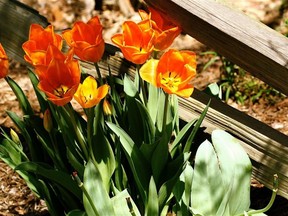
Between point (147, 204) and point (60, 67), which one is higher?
point (60, 67)

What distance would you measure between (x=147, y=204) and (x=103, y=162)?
24 cm

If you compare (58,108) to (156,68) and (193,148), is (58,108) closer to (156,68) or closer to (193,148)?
(156,68)

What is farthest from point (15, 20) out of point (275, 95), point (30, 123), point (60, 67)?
point (275, 95)

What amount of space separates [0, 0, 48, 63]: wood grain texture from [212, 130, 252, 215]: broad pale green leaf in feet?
3.37

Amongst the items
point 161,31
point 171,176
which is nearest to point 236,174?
point 171,176

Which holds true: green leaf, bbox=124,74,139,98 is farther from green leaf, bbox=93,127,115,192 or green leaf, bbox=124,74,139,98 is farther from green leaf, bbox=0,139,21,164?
green leaf, bbox=0,139,21,164

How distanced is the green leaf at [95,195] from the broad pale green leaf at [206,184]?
334 mm

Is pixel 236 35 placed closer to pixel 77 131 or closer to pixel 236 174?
pixel 236 174

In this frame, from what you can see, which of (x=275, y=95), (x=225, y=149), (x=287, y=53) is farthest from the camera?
(x=275, y=95)

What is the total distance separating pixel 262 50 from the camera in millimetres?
2066

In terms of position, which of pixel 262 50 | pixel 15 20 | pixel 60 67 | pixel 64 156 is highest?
pixel 262 50

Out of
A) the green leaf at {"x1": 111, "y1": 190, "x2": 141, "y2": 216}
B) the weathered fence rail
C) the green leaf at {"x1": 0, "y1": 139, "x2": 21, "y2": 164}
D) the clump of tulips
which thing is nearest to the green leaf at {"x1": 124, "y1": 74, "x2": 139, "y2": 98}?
the clump of tulips

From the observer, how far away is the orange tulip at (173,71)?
186 centimetres

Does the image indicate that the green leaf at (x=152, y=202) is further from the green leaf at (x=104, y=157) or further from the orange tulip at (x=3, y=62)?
the orange tulip at (x=3, y=62)
